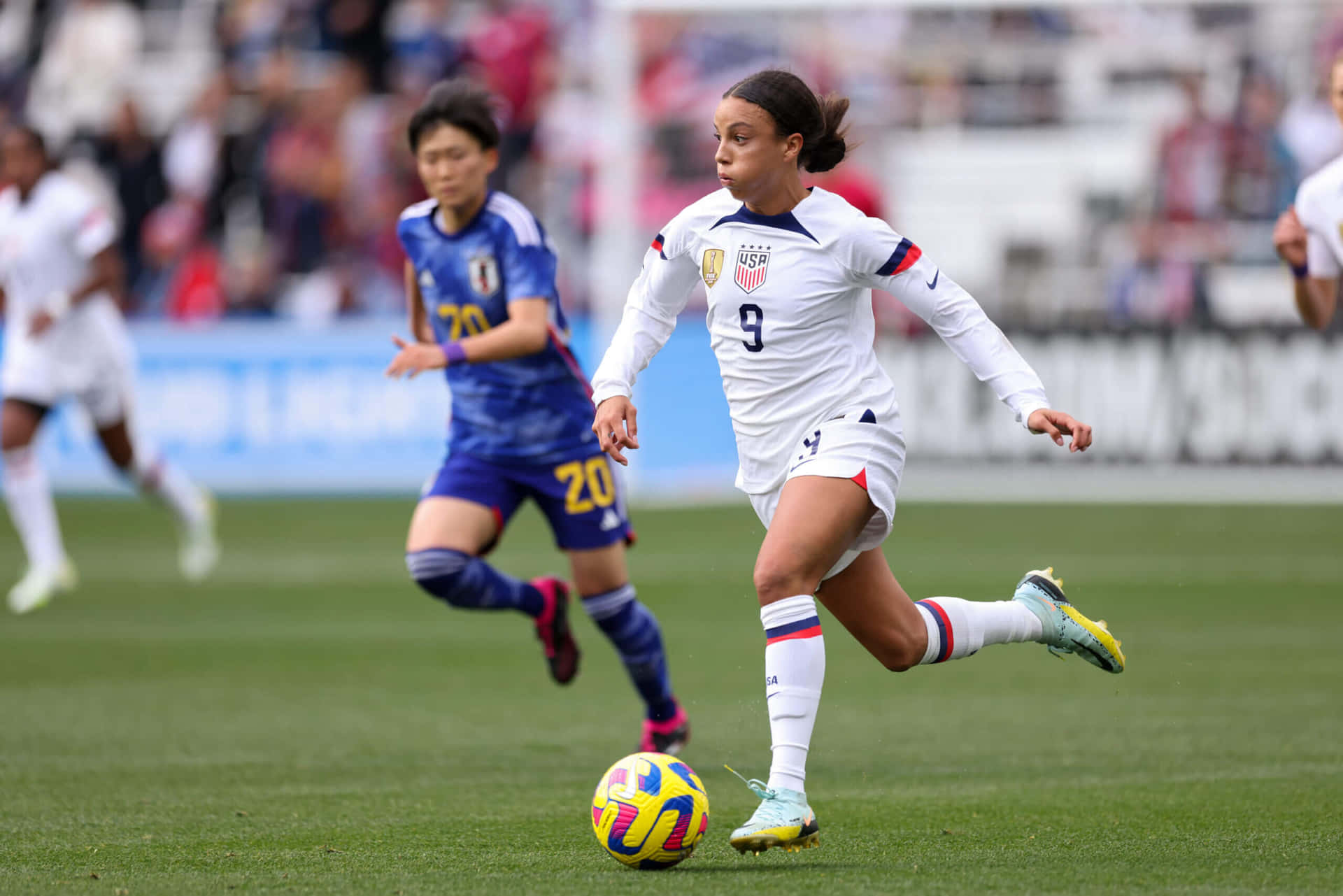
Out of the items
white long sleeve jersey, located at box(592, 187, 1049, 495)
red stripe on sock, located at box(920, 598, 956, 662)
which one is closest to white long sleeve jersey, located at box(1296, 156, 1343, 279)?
white long sleeve jersey, located at box(592, 187, 1049, 495)

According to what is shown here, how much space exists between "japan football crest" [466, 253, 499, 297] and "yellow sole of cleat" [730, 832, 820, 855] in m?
2.70

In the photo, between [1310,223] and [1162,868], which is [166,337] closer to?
[1310,223]

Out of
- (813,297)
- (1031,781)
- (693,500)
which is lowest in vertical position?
(693,500)

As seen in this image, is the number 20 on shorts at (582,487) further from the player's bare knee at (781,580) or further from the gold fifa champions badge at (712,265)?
the player's bare knee at (781,580)

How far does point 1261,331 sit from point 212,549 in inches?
362

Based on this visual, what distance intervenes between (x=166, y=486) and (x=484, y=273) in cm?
618

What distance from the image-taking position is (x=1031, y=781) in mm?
6297

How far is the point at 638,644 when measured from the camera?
22.8ft

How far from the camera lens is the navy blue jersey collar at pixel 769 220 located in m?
5.30

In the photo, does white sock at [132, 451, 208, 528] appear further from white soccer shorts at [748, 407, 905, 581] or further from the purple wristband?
white soccer shorts at [748, 407, 905, 581]

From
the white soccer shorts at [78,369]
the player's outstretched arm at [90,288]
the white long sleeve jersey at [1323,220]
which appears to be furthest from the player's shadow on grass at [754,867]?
the white soccer shorts at [78,369]

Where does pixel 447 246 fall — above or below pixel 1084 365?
above

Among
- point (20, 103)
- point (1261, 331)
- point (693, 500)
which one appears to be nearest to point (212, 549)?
point (693, 500)

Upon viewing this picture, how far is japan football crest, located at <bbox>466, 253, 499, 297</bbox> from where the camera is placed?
6.96 m
